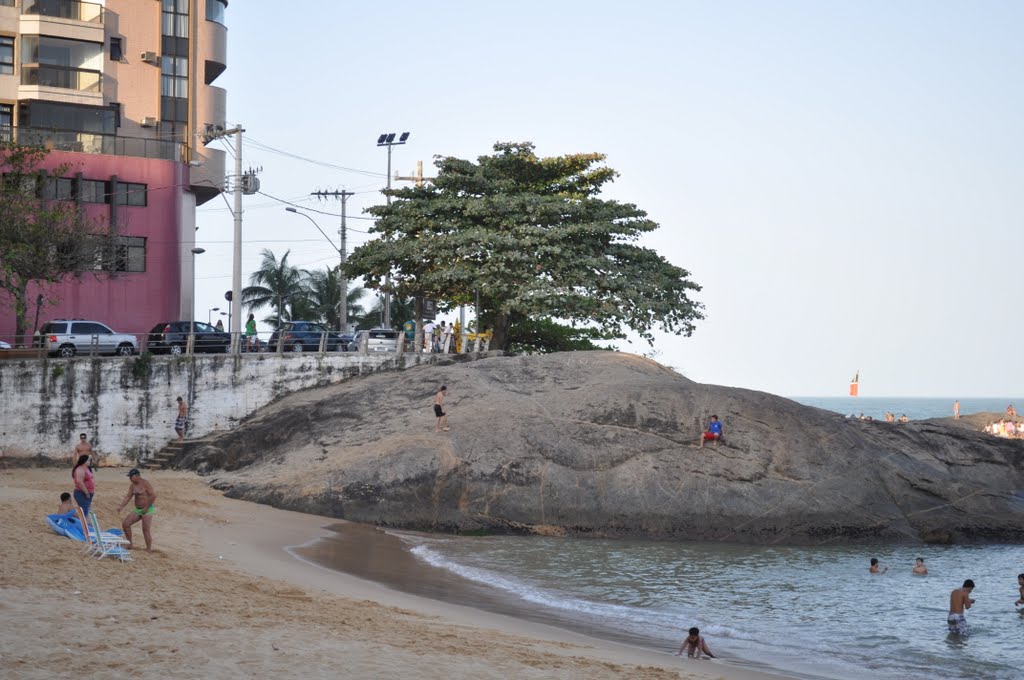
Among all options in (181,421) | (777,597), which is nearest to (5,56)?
(181,421)

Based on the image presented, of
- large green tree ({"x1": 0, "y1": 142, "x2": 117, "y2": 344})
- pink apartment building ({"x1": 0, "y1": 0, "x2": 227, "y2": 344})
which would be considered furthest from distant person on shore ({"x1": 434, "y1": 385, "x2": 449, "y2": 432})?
pink apartment building ({"x1": 0, "y1": 0, "x2": 227, "y2": 344})

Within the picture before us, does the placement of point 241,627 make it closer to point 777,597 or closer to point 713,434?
point 777,597

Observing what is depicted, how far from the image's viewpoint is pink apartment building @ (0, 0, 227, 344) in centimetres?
4556

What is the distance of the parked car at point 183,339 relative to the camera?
1528 inches

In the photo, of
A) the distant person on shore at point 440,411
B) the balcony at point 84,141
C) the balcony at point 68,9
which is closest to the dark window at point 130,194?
the balcony at point 84,141

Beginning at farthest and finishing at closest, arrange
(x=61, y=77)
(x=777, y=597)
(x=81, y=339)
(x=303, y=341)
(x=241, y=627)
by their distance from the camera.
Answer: (x=61, y=77) → (x=303, y=341) → (x=81, y=339) → (x=777, y=597) → (x=241, y=627)

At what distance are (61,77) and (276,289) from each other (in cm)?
3000

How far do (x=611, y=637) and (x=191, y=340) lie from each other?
23.1 m

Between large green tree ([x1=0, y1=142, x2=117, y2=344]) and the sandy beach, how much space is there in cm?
1840

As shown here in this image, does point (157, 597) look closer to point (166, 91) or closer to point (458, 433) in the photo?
point (458, 433)

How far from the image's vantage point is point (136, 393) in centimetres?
3644

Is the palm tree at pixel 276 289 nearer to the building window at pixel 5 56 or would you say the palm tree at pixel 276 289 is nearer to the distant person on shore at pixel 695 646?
the building window at pixel 5 56

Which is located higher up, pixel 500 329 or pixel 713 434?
pixel 500 329

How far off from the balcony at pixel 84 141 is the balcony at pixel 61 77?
256 cm
